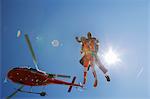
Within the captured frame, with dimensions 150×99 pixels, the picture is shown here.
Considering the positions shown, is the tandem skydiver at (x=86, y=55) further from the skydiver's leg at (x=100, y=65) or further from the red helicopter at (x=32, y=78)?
the red helicopter at (x=32, y=78)

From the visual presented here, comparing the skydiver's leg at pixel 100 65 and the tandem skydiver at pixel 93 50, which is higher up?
the tandem skydiver at pixel 93 50

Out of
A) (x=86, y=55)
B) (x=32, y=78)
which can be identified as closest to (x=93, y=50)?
(x=86, y=55)

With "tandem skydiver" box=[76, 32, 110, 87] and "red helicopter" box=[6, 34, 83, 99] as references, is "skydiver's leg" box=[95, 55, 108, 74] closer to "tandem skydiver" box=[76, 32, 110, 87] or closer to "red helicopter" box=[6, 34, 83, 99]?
"tandem skydiver" box=[76, 32, 110, 87]

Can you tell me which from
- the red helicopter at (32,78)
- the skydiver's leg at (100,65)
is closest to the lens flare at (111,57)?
the skydiver's leg at (100,65)

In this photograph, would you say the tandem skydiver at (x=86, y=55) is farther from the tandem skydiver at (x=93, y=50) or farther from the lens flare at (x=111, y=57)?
the lens flare at (x=111, y=57)

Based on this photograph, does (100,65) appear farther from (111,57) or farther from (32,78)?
(32,78)

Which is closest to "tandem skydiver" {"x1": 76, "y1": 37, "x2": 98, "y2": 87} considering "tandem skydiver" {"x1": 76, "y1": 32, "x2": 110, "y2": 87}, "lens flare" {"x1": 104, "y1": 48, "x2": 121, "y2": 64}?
"tandem skydiver" {"x1": 76, "y1": 32, "x2": 110, "y2": 87}

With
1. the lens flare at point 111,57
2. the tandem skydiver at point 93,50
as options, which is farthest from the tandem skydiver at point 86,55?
the lens flare at point 111,57

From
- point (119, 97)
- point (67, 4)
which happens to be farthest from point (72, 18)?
point (119, 97)

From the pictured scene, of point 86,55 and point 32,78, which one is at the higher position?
point 86,55

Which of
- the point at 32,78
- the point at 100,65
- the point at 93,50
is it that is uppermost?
the point at 93,50

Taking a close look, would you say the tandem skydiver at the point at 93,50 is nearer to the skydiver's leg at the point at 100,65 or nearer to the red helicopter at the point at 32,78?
the skydiver's leg at the point at 100,65

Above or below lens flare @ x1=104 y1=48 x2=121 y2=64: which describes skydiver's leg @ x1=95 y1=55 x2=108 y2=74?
below

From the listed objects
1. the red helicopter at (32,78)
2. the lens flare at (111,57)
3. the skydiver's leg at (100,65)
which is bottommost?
the red helicopter at (32,78)
